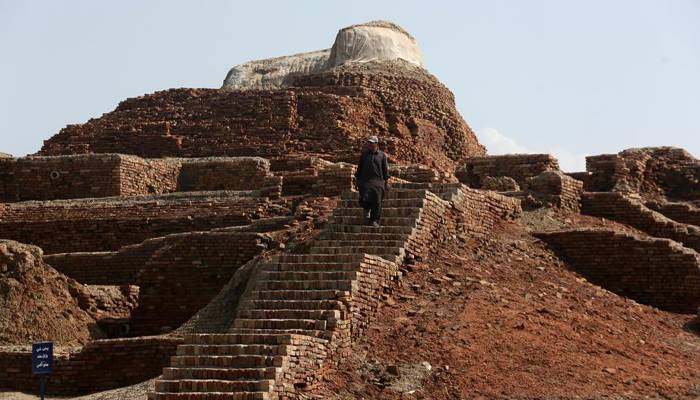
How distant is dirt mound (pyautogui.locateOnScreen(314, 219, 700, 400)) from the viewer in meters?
23.4

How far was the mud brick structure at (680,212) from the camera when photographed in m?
34.2

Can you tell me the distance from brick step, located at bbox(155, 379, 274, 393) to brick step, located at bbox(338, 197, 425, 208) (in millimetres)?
5920

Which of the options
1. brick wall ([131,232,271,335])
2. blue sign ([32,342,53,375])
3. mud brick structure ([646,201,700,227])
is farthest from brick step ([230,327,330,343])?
mud brick structure ([646,201,700,227])

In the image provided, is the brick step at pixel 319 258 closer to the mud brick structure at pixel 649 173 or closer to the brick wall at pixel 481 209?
the brick wall at pixel 481 209

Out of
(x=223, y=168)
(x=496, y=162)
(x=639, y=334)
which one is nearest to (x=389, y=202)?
(x=639, y=334)

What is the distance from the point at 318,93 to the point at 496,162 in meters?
9.14

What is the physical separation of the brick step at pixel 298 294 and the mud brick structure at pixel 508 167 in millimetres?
12093

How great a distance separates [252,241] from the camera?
30625 millimetres

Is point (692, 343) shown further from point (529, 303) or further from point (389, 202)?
point (389, 202)

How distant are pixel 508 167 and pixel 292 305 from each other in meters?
13.5

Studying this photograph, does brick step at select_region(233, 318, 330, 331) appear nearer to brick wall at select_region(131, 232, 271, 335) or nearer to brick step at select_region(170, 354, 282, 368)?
brick step at select_region(170, 354, 282, 368)

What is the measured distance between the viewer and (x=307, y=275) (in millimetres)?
25547

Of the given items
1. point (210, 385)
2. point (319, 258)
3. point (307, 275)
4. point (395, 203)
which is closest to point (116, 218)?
point (395, 203)

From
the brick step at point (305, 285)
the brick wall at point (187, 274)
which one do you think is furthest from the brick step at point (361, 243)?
the brick wall at point (187, 274)
